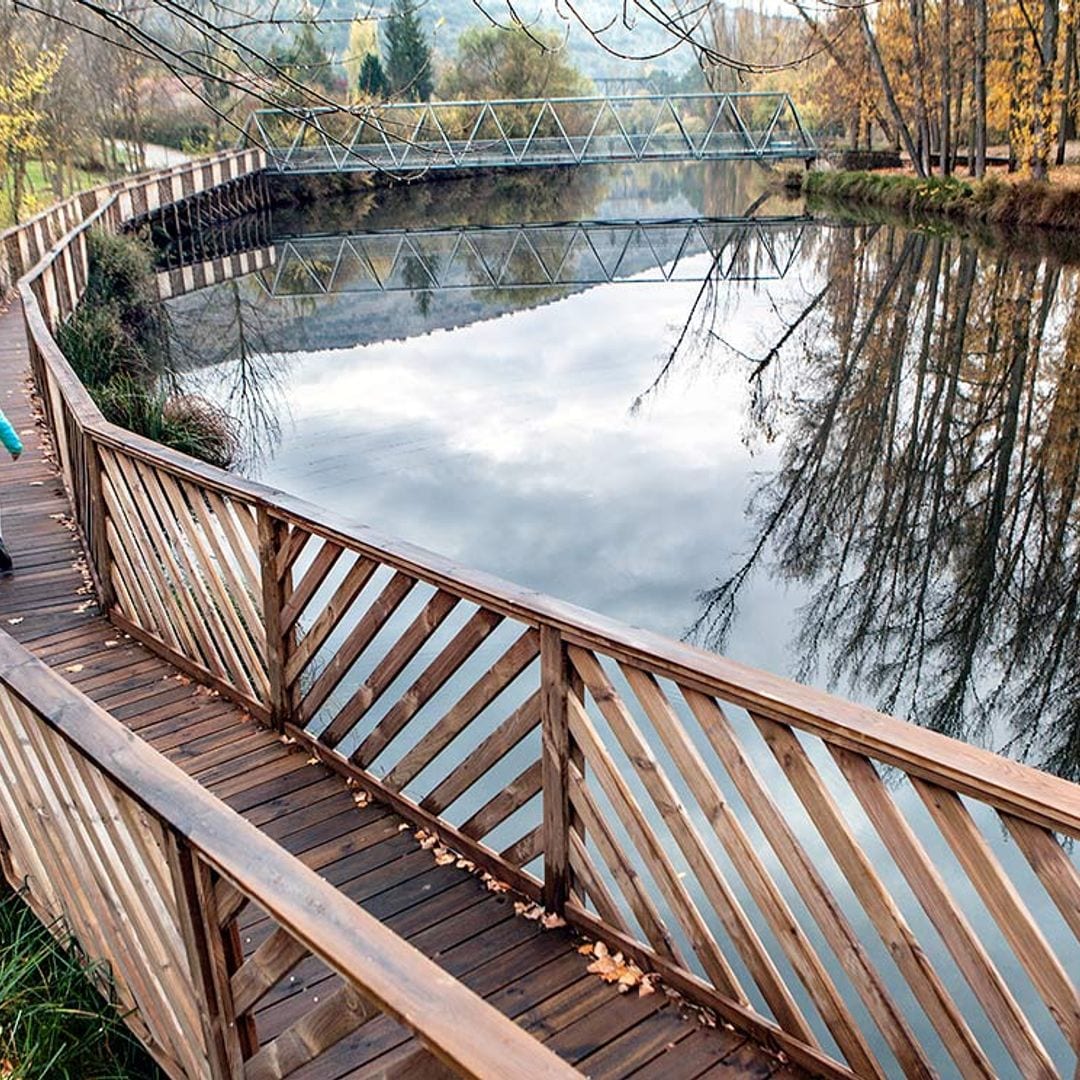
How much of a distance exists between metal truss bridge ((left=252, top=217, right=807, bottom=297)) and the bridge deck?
20129 mm

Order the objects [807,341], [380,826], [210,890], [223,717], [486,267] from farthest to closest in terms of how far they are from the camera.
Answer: [486,267]
[807,341]
[223,717]
[380,826]
[210,890]

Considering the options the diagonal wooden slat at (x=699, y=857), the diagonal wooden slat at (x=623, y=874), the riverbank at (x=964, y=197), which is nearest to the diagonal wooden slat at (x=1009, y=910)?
the diagonal wooden slat at (x=699, y=857)

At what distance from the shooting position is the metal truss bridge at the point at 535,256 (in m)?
25.8

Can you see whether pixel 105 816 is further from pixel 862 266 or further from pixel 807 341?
pixel 862 266

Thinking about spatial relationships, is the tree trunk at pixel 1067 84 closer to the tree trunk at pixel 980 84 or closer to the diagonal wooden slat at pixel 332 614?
the tree trunk at pixel 980 84

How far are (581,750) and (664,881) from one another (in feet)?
1.37

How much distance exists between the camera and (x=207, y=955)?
6.84ft

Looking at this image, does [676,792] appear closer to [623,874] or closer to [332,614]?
[623,874]

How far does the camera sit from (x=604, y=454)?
13484mm

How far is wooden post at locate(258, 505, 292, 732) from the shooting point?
13.9 ft

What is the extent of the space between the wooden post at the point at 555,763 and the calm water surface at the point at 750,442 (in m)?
2.47

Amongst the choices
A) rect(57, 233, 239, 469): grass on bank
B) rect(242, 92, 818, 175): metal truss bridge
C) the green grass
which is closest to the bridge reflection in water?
rect(242, 92, 818, 175): metal truss bridge

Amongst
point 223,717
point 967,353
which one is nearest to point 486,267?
point 967,353

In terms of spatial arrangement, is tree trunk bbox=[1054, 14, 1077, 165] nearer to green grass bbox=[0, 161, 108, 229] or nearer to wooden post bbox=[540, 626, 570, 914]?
green grass bbox=[0, 161, 108, 229]
